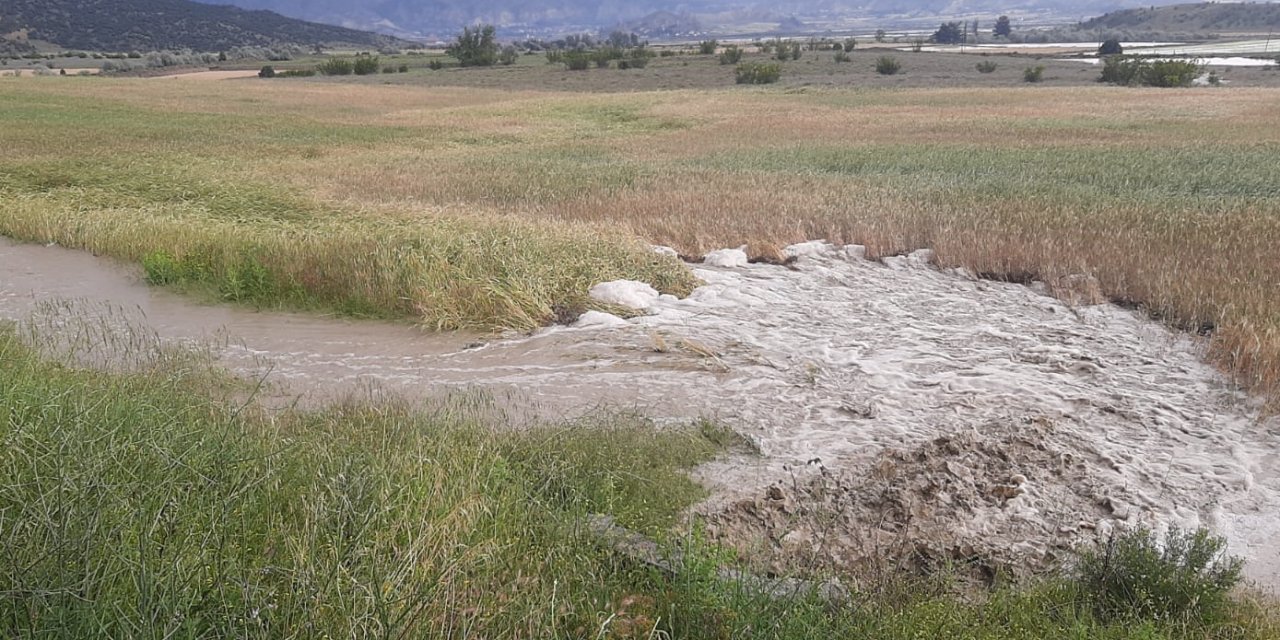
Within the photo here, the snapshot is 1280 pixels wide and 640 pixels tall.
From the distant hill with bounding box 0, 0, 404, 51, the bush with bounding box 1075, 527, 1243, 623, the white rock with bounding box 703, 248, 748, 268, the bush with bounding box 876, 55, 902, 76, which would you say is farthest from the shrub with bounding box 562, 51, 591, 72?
the distant hill with bounding box 0, 0, 404, 51

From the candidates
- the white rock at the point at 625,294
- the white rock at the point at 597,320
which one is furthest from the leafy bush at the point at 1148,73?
the white rock at the point at 597,320

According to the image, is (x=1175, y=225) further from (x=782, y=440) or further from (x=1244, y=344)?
(x=782, y=440)

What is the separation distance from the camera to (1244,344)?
22.6 feet

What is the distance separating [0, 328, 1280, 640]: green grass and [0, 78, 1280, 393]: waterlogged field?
384 centimetres

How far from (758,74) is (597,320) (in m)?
55.3

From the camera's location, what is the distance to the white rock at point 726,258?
10.4 metres

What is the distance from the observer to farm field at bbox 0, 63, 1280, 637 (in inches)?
131

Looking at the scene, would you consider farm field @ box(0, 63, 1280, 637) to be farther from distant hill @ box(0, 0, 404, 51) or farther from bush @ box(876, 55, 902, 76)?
distant hill @ box(0, 0, 404, 51)

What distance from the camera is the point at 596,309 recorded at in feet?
28.1

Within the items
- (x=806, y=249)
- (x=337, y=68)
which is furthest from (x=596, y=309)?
(x=337, y=68)

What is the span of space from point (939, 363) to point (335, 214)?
945 cm

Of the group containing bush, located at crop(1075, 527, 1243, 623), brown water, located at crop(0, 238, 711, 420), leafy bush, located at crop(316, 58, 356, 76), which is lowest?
brown water, located at crop(0, 238, 711, 420)

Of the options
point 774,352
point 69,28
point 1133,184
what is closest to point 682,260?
point 774,352

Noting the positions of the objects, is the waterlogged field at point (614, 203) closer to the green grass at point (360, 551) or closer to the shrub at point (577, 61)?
the green grass at point (360, 551)
